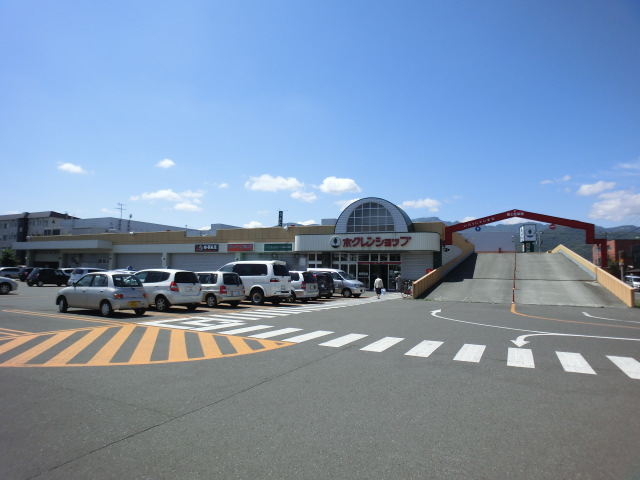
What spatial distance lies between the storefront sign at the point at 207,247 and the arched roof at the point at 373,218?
1465cm

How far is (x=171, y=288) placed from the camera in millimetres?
16422

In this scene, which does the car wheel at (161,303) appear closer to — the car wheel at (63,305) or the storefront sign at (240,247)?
the car wheel at (63,305)

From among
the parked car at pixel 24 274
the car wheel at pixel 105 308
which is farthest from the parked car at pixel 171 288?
the parked car at pixel 24 274

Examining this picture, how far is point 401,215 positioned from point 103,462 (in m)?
34.1

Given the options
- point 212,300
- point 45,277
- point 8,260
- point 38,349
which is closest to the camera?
point 38,349

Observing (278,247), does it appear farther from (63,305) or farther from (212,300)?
(63,305)

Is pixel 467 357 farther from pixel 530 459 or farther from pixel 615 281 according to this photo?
pixel 615 281

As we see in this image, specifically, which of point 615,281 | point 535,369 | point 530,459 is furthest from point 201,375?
point 615,281

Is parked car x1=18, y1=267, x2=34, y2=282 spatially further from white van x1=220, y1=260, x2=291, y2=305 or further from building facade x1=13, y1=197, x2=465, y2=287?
white van x1=220, y1=260, x2=291, y2=305

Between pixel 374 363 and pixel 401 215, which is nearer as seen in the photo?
pixel 374 363

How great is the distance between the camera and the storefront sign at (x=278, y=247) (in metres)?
40.8

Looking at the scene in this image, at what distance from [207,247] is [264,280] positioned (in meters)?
27.1

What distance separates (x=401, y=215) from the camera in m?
36.2

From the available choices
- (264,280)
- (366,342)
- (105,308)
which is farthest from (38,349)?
(264,280)
